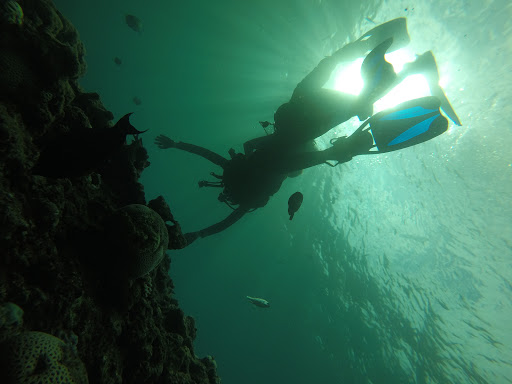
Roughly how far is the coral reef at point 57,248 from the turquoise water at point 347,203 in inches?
588

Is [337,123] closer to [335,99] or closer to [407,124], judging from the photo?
[335,99]

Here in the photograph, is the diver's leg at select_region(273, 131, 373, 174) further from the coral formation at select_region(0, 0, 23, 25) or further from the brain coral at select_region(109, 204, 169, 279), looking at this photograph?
the coral formation at select_region(0, 0, 23, 25)

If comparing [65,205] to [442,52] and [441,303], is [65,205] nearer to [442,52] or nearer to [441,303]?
[442,52]

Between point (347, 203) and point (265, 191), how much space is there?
Answer: 55.4ft

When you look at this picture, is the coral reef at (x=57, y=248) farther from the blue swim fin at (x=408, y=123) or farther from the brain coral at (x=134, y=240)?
the blue swim fin at (x=408, y=123)

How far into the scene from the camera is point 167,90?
35844mm

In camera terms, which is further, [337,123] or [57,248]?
[337,123]

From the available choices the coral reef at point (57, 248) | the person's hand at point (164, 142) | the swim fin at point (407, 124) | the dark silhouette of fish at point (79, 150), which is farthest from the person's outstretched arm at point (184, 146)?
the dark silhouette of fish at point (79, 150)

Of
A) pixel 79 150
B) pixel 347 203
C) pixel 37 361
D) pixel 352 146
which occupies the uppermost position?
pixel 347 203

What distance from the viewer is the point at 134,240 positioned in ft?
7.93

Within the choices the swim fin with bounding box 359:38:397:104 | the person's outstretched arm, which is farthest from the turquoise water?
the person's outstretched arm

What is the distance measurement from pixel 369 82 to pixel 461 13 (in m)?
10.8

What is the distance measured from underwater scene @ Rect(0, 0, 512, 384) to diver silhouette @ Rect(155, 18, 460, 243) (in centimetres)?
4

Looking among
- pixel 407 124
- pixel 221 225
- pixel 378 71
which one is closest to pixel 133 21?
pixel 221 225
